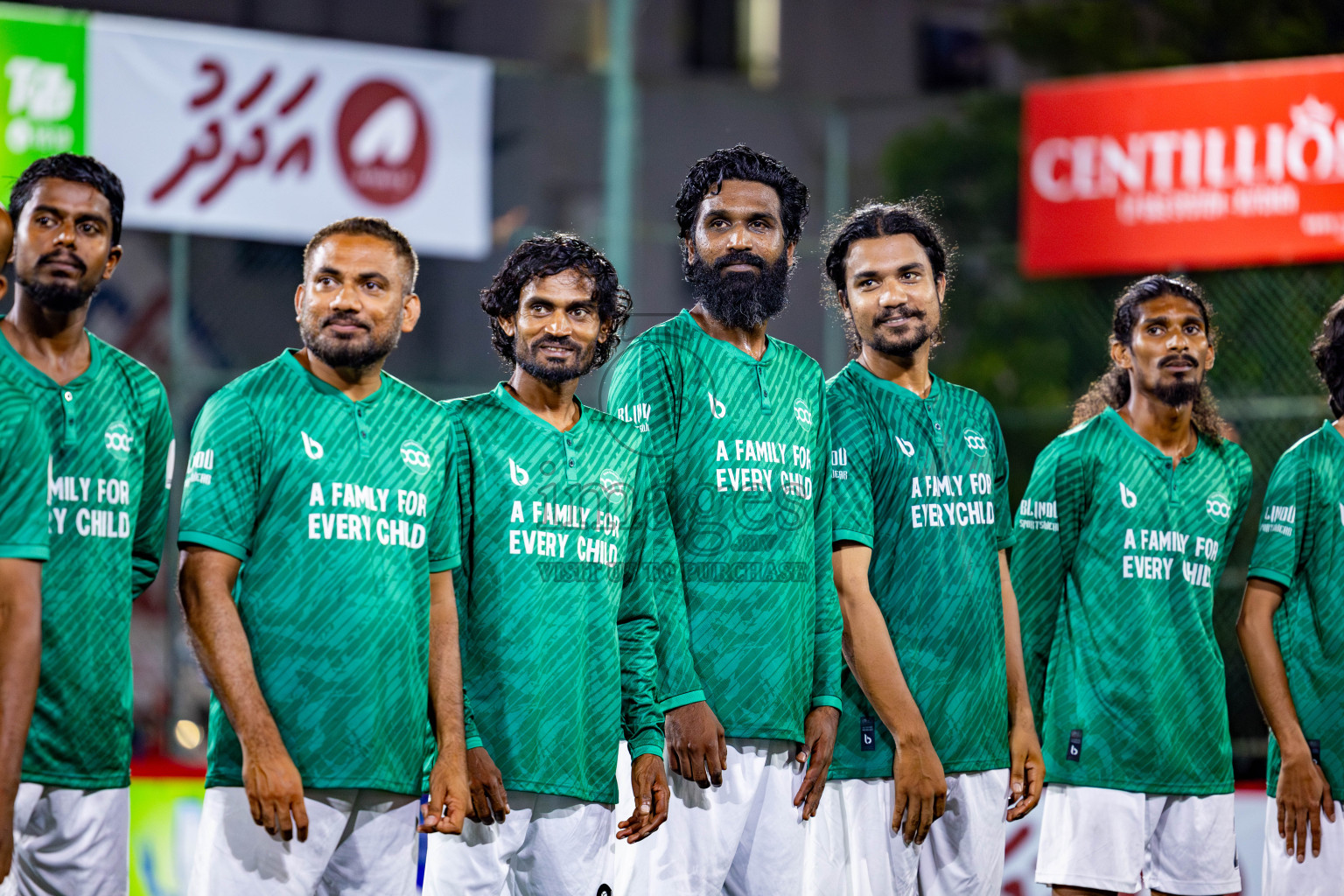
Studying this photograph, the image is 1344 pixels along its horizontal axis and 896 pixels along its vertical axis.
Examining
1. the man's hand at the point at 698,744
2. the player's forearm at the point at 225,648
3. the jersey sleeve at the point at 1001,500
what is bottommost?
the man's hand at the point at 698,744

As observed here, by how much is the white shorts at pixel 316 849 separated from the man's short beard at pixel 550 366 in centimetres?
115

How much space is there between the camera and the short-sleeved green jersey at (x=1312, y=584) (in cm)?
559

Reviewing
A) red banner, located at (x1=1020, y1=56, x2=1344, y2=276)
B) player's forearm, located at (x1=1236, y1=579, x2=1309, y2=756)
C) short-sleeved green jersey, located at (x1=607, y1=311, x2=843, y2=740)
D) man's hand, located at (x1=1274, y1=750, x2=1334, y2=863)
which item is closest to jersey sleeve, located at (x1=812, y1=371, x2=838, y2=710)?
short-sleeved green jersey, located at (x1=607, y1=311, x2=843, y2=740)

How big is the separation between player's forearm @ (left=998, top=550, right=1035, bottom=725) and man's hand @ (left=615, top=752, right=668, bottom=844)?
1270 millimetres

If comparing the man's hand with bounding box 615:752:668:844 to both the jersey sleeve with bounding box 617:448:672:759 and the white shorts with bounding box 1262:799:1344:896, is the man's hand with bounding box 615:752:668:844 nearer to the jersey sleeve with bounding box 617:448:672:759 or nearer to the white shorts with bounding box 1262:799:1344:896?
the jersey sleeve with bounding box 617:448:672:759

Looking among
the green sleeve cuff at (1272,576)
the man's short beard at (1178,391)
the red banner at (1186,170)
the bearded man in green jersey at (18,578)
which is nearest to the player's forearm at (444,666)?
the bearded man in green jersey at (18,578)

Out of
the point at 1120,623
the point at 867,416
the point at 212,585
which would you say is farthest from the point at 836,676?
the point at 212,585

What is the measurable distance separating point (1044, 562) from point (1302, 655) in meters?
0.89

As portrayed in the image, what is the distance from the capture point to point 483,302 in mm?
4871

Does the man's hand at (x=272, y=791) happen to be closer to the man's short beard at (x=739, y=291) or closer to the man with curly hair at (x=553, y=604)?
the man with curly hair at (x=553, y=604)

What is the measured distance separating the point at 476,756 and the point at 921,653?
1.40m

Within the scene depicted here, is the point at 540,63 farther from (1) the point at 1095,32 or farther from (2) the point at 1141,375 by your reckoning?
(2) the point at 1141,375

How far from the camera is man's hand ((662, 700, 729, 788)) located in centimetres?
450

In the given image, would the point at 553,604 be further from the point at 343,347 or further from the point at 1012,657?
the point at 1012,657
